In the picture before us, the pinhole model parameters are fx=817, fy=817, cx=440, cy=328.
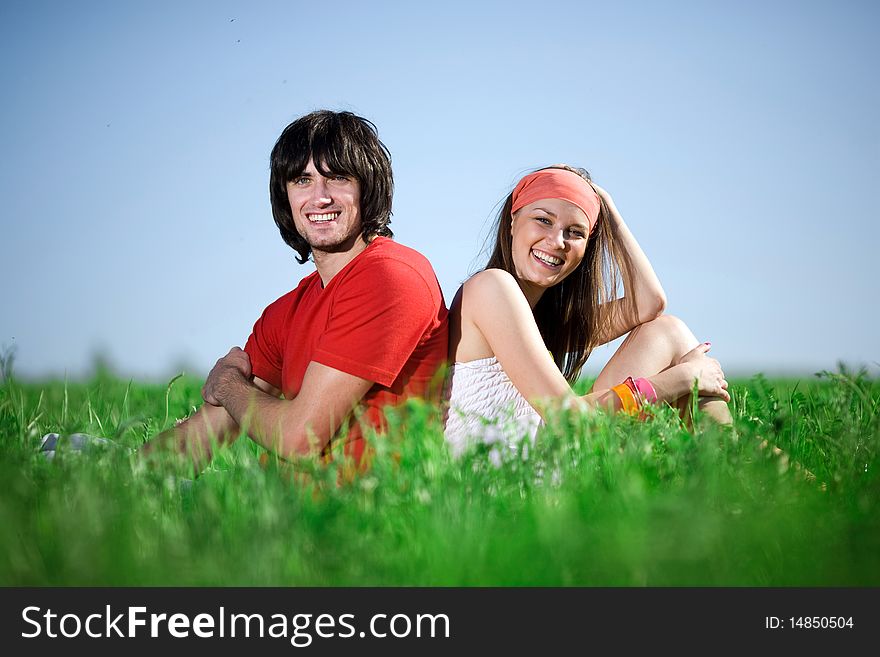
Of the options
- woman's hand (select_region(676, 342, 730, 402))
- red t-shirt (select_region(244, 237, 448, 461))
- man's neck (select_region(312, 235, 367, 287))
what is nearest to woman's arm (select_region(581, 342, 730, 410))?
woman's hand (select_region(676, 342, 730, 402))

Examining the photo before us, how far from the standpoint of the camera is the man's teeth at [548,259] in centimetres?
384

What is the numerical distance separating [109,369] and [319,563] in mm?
2334

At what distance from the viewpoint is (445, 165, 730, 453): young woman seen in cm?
339

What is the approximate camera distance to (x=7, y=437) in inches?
124

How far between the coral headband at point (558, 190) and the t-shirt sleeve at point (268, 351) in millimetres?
1302

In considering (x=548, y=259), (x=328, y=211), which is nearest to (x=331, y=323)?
(x=328, y=211)

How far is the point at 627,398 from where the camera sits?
11.3ft

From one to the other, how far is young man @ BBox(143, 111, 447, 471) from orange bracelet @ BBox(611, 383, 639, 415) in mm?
761

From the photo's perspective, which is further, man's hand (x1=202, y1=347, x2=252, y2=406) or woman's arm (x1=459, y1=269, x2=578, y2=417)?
man's hand (x1=202, y1=347, x2=252, y2=406)

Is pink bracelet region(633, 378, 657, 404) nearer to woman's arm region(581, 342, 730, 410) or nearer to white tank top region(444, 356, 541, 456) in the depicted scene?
woman's arm region(581, 342, 730, 410)

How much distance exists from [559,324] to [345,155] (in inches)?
58.9

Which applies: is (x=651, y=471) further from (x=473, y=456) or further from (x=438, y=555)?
(x=438, y=555)

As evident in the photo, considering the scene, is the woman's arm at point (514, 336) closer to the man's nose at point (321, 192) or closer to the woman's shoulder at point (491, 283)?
the woman's shoulder at point (491, 283)

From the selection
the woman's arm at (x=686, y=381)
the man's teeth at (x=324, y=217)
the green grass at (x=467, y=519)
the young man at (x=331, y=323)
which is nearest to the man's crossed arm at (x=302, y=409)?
the young man at (x=331, y=323)
